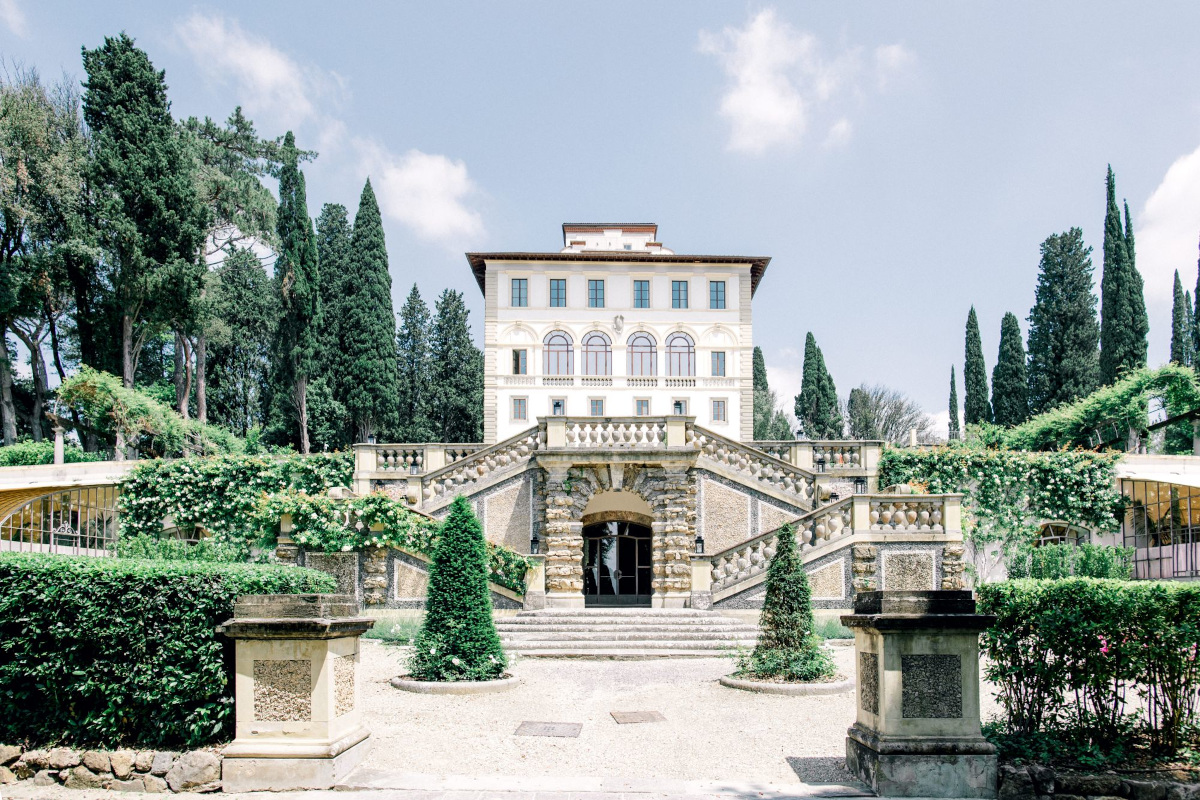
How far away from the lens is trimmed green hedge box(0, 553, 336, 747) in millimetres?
7195

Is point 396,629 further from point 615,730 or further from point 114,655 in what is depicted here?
point 114,655

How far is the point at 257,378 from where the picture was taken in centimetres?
5522

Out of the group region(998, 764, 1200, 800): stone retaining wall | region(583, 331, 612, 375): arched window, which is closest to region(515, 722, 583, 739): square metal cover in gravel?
region(998, 764, 1200, 800): stone retaining wall

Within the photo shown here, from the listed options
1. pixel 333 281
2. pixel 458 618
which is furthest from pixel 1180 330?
pixel 458 618

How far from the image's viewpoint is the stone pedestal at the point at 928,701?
674 centimetres

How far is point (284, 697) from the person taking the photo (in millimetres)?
6977

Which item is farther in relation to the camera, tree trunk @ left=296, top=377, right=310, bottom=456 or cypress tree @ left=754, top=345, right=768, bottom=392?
cypress tree @ left=754, top=345, right=768, bottom=392

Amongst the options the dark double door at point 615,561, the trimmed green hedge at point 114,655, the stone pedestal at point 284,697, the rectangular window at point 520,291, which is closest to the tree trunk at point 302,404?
the rectangular window at point 520,291

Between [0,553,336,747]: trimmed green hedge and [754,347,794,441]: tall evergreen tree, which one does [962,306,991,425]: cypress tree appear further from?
[0,553,336,747]: trimmed green hedge

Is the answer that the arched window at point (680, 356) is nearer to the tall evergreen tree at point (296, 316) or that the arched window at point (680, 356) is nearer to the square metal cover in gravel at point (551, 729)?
the tall evergreen tree at point (296, 316)

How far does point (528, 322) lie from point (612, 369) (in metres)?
4.80

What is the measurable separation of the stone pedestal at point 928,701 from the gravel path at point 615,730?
746mm

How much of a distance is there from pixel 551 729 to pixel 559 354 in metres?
34.5

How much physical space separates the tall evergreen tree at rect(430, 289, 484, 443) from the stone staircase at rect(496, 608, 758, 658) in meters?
34.2
